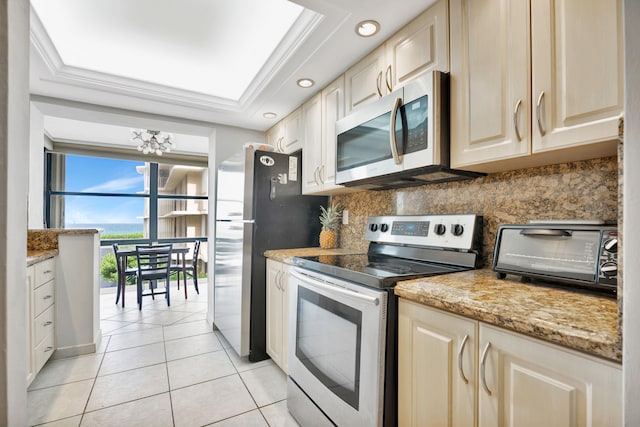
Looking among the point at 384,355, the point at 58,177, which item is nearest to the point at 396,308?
the point at 384,355

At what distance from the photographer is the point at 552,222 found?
1.14 metres

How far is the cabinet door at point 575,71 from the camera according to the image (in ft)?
3.01

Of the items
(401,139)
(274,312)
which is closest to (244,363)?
(274,312)

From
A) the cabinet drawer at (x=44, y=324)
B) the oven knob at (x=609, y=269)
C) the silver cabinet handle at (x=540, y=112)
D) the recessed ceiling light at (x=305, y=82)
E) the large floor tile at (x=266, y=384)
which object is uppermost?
the recessed ceiling light at (x=305, y=82)

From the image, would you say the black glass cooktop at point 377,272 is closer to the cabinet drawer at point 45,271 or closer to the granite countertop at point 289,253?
the granite countertop at point 289,253

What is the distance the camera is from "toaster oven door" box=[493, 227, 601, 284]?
1.01 m

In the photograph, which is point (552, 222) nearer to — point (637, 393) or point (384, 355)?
point (637, 393)

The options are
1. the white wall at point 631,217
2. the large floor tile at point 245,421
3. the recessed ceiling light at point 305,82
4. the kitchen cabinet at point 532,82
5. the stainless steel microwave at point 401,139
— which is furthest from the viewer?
the recessed ceiling light at point 305,82

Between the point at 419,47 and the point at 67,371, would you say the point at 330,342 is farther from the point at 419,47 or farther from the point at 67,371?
the point at 67,371

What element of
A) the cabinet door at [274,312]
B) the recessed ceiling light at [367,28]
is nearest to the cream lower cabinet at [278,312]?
the cabinet door at [274,312]

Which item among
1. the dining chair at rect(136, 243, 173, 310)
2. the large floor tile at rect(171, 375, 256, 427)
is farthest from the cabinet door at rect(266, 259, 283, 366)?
the dining chair at rect(136, 243, 173, 310)

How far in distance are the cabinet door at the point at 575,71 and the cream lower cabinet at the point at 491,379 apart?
0.69 meters

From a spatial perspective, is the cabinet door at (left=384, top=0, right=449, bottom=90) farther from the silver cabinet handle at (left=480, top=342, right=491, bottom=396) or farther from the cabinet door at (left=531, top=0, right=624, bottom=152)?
the silver cabinet handle at (left=480, top=342, right=491, bottom=396)

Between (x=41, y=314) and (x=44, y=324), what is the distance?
0.11 meters
